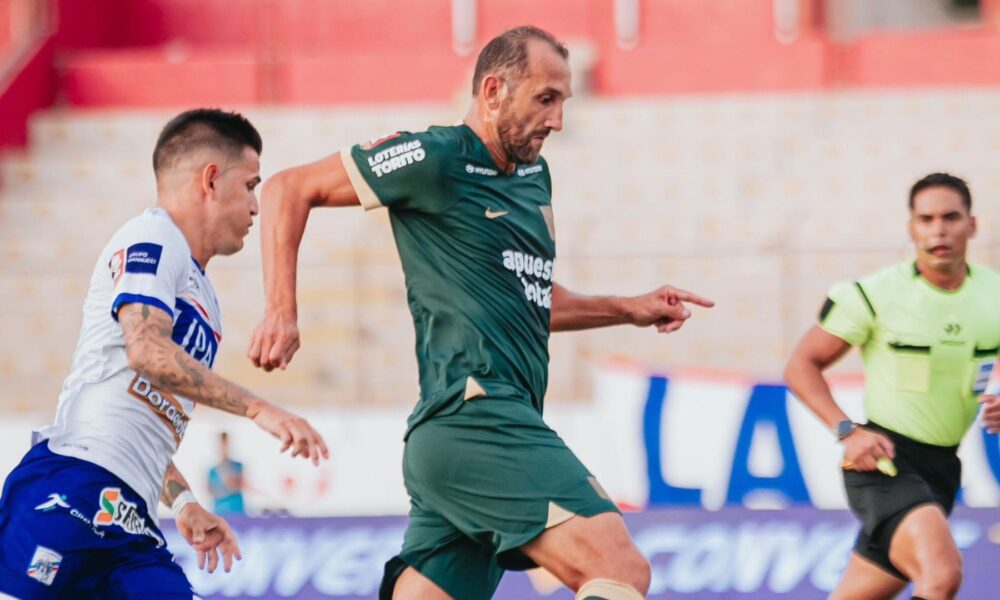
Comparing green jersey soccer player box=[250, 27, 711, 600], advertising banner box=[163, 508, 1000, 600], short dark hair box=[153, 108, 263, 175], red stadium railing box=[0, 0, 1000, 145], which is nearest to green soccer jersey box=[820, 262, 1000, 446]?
advertising banner box=[163, 508, 1000, 600]

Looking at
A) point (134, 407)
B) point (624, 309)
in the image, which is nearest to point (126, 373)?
point (134, 407)

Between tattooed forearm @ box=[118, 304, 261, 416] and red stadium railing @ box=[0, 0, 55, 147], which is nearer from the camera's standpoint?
tattooed forearm @ box=[118, 304, 261, 416]

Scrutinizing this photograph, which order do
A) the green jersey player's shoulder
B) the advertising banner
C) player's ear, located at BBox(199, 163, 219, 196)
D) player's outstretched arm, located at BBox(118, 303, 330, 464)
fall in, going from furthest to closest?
1. the advertising banner
2. the green jersey player's shoulder
3. player's ear, located at BBox(199, 163, 219, 196)
4. player's outstretched arm, located at BBox(118, 303, 330, 464)

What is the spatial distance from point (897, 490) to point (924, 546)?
322 millimetres

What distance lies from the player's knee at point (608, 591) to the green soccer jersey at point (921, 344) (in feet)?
8.60

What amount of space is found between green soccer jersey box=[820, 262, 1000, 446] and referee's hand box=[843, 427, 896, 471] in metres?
0.41

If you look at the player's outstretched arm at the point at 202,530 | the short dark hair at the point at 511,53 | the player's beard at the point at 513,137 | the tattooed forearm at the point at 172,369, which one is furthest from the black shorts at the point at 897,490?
the tattooed forearm at the point at 172,369

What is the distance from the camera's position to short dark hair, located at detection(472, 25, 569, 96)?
5047mm

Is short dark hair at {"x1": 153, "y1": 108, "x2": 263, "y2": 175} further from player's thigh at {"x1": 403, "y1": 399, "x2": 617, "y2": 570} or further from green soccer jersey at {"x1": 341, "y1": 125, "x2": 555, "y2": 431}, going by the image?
player's thigh at {"x1": 403, "y1": 399, "x2": 617, "y2": 570}

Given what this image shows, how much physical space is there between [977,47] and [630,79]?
190 inches

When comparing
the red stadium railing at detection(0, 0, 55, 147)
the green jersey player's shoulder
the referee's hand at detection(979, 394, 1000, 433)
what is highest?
the red stadium railing at detection(0, 0, 55, 147)

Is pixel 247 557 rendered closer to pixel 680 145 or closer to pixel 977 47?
pixel 680 145

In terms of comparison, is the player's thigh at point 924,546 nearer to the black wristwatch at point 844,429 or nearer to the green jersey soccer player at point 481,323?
the black wristwatch at point 844,429

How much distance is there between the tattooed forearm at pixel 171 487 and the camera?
210 inches
